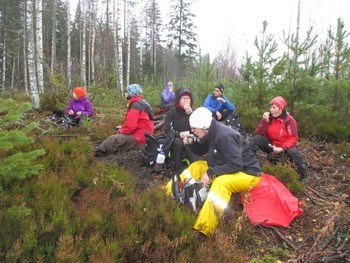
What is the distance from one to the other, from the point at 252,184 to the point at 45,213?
256 centimetres

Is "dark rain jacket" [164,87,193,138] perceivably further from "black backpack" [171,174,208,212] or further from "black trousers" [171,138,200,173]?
"black backpack" [171,174,208,212]

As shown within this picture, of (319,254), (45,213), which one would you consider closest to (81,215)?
(45,213)

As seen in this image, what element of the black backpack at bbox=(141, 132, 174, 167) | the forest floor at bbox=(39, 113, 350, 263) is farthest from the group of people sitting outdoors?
the forest floor at bbox=(39, 113, 350, 263)

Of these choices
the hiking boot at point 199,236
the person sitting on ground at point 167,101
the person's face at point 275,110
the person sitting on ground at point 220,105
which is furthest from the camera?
the person sitting on ground at point 167,101

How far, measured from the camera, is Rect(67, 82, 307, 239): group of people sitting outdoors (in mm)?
3672

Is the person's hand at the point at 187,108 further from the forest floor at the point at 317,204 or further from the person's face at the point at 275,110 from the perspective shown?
the person's face at the point at 275,110

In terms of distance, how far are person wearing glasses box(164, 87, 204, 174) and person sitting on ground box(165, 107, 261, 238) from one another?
1.00m

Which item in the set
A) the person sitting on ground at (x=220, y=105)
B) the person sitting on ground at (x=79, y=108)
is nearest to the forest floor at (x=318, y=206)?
the person sitting on ground at (x=220, y=105)

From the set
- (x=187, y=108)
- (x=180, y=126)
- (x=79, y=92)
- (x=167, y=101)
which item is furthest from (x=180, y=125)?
(x=167, y=101)

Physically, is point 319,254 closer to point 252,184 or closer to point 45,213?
point 252,184

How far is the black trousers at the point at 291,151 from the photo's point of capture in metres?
5.30

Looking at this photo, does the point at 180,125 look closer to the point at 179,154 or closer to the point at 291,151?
the point at 179,154

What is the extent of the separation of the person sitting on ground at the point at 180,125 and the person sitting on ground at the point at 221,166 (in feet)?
3.29

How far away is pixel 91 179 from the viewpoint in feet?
13.0
